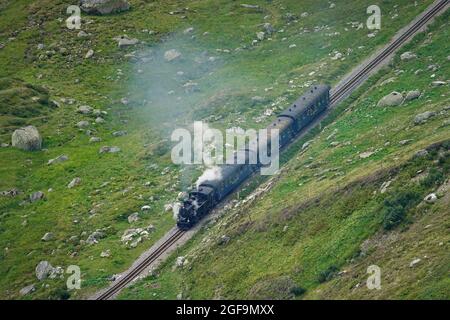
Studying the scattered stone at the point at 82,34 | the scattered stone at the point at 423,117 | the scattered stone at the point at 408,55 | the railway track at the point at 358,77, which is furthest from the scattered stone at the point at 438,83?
the scattered stone at the point at 82,34

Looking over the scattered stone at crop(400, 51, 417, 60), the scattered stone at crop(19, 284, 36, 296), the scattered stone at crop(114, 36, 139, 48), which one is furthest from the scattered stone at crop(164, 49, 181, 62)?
the scattered stone at crop(19, 284, 36, 296)

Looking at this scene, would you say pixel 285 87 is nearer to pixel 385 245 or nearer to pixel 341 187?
pixel 341 187

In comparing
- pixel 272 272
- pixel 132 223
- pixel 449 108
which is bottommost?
pixel 132 223

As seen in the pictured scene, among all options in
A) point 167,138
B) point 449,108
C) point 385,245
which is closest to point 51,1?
point 167,138

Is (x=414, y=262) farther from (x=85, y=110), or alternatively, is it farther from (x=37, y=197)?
(x=85, y=110)

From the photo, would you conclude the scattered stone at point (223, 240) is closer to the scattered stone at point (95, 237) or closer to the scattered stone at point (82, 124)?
the scattered stone at point (95, 237)

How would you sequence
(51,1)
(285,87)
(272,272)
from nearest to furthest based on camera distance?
(272,272) → (285,87) → (51,1)
